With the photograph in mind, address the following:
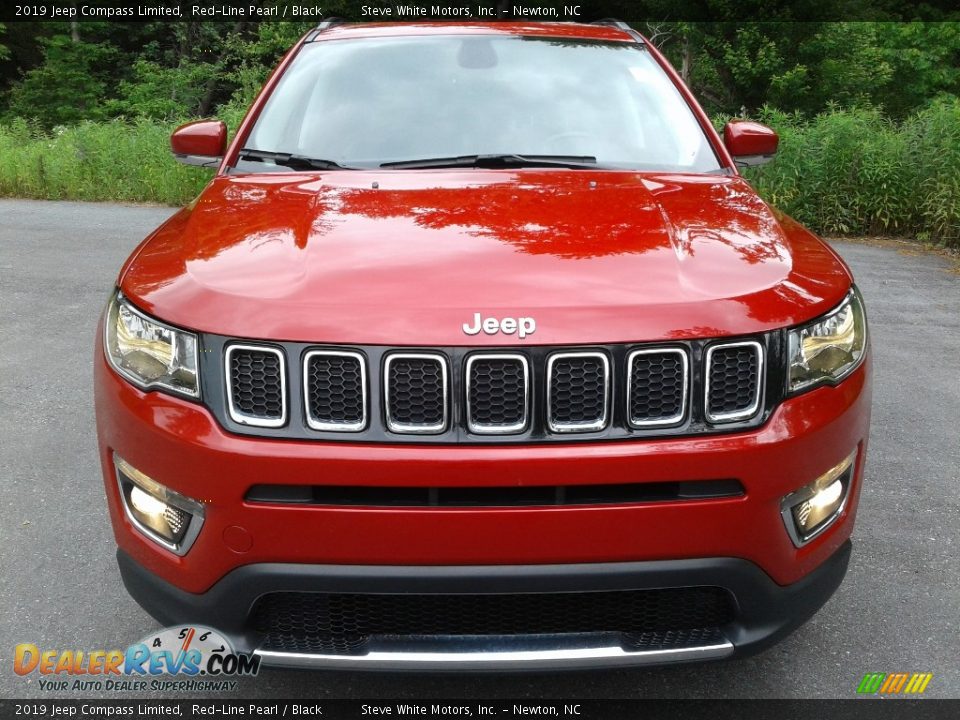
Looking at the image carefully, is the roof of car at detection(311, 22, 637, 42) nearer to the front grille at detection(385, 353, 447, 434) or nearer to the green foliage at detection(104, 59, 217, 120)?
the front grille at detection(385, 353, 447, 434)

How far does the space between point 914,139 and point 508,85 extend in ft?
25.7

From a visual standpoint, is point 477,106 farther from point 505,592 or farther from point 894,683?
point 894,683

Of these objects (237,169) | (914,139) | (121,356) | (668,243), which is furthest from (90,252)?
(914,139)

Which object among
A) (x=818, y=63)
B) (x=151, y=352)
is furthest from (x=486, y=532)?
(x=818, y=63)

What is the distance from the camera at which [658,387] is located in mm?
1976

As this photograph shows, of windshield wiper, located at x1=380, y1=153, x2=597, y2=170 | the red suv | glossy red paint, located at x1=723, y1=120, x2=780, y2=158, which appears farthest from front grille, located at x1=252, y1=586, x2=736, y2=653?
glossy red paint, located at x1=723, y1=120, x2=780, y2=158

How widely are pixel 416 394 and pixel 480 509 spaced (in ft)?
0.89

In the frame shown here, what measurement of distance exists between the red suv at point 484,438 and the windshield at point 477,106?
0.82 metres

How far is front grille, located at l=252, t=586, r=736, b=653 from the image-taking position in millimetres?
2051

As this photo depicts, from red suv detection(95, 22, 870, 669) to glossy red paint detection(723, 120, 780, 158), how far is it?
4.00 ft

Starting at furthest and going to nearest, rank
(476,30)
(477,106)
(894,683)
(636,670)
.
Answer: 1. (476,30)
2. (477,106)
3. (894,683)
4. (636,670)

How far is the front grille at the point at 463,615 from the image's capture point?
205cm

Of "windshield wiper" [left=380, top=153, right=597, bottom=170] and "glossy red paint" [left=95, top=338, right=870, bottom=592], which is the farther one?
"windshield wiper" [left=380, top=153, right=597, bottom=170]

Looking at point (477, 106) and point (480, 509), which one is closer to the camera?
point (480, 509)
